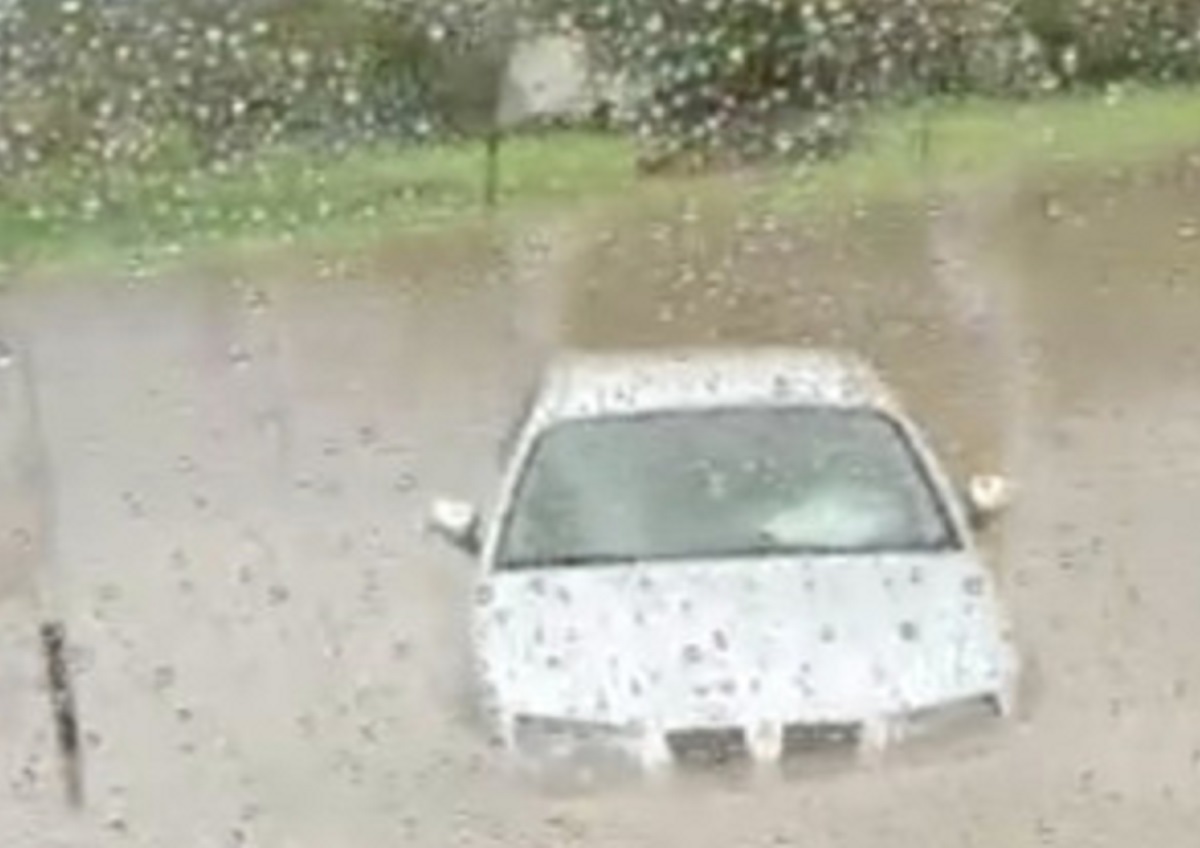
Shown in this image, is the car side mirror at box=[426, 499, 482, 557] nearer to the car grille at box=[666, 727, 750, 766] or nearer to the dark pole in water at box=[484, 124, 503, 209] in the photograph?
the car grille at box=[666, 727, 750, 766]

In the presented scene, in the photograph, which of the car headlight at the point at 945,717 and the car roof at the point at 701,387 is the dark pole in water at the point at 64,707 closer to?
the car roof at the point at 701,387

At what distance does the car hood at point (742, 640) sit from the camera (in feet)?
20.2

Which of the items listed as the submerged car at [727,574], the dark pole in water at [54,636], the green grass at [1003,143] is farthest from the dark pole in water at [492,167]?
the submerged car at [727,574]

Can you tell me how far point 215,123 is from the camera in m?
14.5

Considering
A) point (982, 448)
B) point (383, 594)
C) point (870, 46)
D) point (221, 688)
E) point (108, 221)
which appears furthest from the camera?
point (870, 46)

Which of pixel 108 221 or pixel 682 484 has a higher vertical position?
pixel 682 484

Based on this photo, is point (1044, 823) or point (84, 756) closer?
point (1044, 823)

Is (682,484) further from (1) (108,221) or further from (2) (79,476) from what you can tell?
(1) (108,221)

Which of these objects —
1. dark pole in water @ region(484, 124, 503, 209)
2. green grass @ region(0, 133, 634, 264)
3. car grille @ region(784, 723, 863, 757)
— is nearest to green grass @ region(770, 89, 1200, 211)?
green grass @ region(0, 133, 634, 264)

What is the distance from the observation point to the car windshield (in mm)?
6719

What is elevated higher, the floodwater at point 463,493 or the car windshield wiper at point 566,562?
the car windshield wiper at point 566,562

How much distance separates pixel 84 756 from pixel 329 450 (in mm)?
4031

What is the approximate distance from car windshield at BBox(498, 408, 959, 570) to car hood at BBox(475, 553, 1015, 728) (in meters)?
0.06

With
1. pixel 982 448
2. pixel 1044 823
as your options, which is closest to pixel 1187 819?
pixel 1044 823
